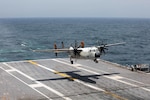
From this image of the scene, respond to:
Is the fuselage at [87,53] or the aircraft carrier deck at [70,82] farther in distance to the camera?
the fuselage at [87,53]

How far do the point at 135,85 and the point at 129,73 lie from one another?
29.6 ft

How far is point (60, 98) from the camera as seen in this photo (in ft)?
113

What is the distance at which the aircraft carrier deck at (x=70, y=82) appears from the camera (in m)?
35.8

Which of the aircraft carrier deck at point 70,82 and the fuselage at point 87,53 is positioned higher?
the fuselage at point 87,53

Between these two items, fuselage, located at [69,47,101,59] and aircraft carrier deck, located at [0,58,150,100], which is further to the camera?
fuselage, located at [69,47,101,59]

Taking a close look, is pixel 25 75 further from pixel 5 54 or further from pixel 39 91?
pixel 5 54

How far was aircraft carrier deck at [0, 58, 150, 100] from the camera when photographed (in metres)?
35.8

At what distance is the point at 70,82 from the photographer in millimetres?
43094

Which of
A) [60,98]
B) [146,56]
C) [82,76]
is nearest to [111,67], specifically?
[82,76]

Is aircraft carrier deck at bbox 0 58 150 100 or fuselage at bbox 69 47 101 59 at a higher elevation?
fuselage at bbox 69 47 101 59

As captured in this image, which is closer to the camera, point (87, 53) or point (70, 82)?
point (70, 82)

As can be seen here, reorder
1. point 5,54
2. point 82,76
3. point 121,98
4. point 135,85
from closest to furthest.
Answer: point 121,98 → point 135,85 → point 82,76 → point 5,54

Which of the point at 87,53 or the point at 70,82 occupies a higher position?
the point at 87,53

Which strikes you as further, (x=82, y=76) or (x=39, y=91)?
(x=82, y=76)
